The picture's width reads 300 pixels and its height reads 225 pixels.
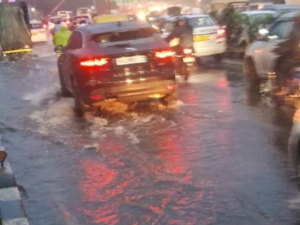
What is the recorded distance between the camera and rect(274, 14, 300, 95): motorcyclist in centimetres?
1177

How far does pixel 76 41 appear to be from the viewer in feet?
43.9

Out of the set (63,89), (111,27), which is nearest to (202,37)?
(63,89)

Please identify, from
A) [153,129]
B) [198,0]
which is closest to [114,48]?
[153,129]

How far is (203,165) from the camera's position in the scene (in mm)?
8328

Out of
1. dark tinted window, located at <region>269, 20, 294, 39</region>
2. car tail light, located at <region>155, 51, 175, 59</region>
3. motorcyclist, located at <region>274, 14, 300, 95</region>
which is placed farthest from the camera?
dark tinted window, located at <region>269, 20, 294, 39</region>

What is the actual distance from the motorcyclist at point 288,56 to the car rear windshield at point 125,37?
2190 millimetres

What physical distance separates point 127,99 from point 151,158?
361cm

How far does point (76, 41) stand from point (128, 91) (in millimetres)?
1813

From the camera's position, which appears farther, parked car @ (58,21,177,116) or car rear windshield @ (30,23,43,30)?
car rear windshield @ (30,23,43,30)

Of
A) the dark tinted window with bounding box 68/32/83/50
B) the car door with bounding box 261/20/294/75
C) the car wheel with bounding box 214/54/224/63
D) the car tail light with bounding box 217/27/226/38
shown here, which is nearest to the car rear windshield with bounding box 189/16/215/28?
the car tail light with bounding box 217/27/226/38

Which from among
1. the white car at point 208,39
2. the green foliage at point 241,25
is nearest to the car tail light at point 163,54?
the white car at point 208,39

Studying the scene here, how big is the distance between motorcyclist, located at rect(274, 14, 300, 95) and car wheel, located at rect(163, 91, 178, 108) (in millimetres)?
1946

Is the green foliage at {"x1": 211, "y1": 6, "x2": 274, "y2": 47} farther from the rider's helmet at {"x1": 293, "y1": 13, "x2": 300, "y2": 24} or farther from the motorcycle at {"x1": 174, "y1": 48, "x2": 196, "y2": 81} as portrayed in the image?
the rider's helmet at {"x1": 293, "y1": 13, "x2": 300, "y2": 24}

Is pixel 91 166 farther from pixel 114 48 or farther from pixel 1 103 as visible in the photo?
pixel 1 103
